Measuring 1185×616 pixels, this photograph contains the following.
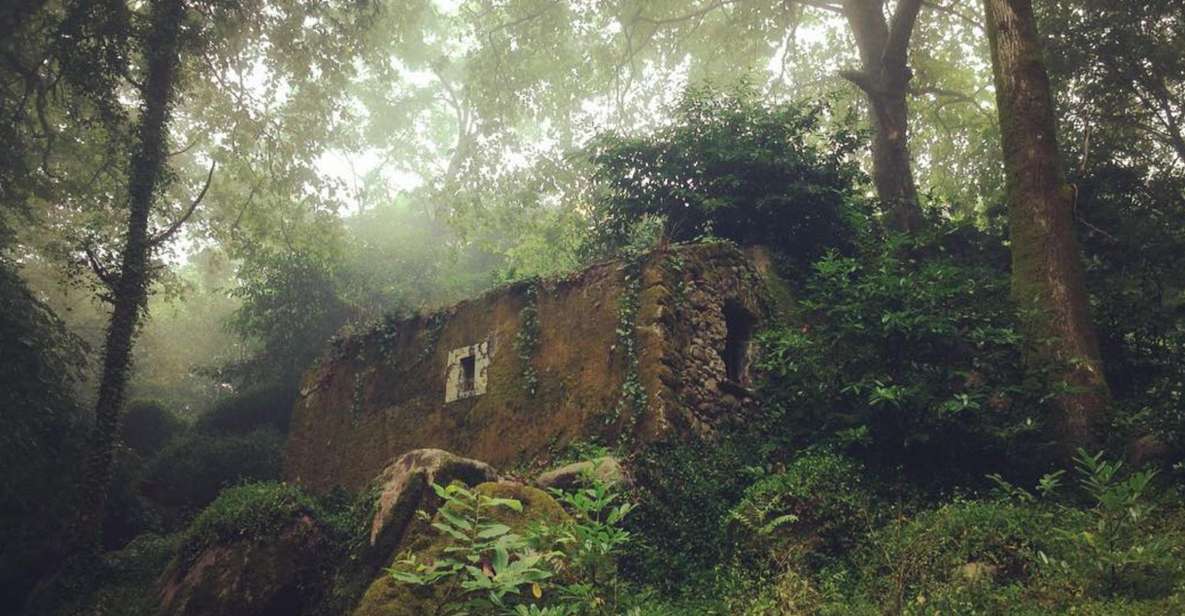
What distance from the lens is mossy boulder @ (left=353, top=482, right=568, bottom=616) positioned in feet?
17.4

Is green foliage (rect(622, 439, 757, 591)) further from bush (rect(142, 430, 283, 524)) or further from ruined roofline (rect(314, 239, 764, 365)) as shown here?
bush (rect(142, 430, 283, 524))

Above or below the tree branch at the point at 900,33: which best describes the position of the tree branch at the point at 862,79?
below

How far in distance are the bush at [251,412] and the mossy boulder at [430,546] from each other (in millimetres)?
12741

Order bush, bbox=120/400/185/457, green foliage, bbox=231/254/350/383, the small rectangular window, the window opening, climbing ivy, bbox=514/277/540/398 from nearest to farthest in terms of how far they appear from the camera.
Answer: climbing ivy, bbox=514/277/540/398 → the window opening → the small rectangular window → bush, bbox=120/400/185/457 → green foliage, bbox=231/254/350/383

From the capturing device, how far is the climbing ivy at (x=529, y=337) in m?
9.84

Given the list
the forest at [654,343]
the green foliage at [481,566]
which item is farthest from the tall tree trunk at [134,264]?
the green foliage at [481,566]

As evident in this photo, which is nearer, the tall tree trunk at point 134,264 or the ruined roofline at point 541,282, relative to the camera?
the ruined roofline at point 541,282

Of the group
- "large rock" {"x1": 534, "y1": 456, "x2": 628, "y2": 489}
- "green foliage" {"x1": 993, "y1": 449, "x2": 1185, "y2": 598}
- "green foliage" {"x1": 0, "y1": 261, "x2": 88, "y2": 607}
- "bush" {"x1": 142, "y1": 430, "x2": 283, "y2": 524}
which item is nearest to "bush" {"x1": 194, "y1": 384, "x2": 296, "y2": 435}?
"bush" {"x1": 142, "y1": 430, "x2": 283, "y2": 524}

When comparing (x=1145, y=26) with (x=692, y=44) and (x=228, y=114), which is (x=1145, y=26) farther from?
(x=228, y=114)

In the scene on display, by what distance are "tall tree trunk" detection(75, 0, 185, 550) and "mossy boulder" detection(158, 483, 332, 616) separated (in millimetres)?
3875

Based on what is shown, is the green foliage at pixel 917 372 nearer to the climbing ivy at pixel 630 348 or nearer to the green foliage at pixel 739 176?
the climbing ivy at pixel 630 348

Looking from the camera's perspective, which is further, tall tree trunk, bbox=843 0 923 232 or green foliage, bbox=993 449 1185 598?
tall tree trunk, bbox=843 0 923 232

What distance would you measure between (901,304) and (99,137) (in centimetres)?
1637

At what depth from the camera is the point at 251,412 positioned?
17422 mm
